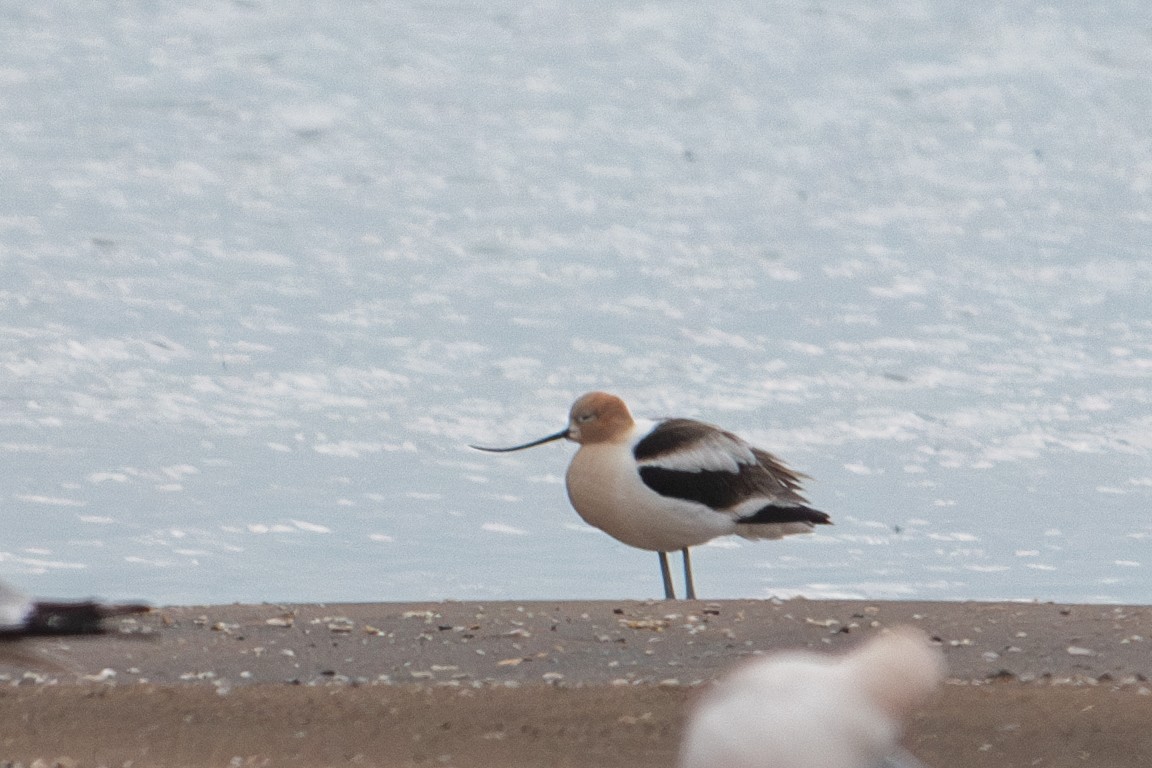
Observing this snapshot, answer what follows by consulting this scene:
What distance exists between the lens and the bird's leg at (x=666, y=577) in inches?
416

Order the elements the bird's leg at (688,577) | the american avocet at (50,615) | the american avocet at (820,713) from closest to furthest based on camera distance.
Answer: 1. the american avocet at (820,713)
2. the american avocet at (50,615)
3. the bird's leg at (688,577)

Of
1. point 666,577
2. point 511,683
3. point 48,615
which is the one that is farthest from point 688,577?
point 48,615

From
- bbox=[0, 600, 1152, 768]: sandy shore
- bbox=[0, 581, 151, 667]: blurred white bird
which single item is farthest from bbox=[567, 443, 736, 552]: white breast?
bbox=[0, 581, 151, 667]: blurred white bird

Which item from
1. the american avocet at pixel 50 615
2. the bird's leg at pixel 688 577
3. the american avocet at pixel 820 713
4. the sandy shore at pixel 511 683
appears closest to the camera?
the american avocet at pixel 820 713

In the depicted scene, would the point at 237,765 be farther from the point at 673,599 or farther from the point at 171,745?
the point at 673,599

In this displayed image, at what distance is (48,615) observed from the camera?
4441mm

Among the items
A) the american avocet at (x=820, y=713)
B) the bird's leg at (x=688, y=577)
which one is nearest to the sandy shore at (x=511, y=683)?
the bird's leg at (x=688, y=577)

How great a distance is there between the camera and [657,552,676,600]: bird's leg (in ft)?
34.6

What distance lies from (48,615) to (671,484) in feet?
21.5

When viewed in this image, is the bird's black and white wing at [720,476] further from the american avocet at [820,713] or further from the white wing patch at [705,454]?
the american avocet at [820,713]

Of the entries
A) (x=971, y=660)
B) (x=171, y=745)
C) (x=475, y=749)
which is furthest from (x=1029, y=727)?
(x=171, y=745)

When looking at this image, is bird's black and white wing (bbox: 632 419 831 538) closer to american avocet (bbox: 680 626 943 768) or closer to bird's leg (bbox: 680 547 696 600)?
bird's leg (bbox: 680 547 696 600)

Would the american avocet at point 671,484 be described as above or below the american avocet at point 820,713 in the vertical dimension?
above

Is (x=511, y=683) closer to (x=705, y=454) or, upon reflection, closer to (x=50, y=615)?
(x=705, y=454)
